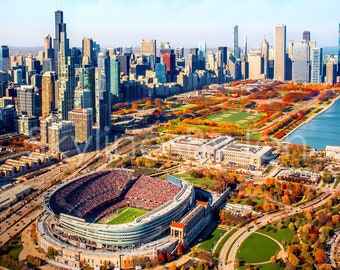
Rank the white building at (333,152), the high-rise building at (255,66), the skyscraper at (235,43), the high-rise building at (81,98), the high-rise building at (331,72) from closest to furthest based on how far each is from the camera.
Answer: the white building at (333,152)
the high-rise building at (81,98)
the high-rise building at (331,72)
the high-rise building at (255,66)
the skyscraper at (235,43)

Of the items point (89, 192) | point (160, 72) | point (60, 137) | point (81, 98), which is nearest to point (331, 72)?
point (160, 72)

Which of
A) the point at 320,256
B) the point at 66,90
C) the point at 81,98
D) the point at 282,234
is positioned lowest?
the point at 282,234

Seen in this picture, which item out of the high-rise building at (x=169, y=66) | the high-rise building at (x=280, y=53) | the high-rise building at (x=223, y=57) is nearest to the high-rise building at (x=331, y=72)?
the high-rise building at (x=280, y=53)

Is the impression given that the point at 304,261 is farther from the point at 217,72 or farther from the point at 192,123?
the point at 217,72

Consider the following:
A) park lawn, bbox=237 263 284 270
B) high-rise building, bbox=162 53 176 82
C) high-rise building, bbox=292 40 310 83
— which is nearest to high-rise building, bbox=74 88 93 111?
park lawn, bbox=237 263 284 270

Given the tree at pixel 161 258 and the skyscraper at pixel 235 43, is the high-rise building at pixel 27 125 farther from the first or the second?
the skyscraper at pixel 235 43

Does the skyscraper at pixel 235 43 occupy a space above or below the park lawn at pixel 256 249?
above

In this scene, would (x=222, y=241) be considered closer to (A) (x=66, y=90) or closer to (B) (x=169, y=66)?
(A) (x=66, y=90)
